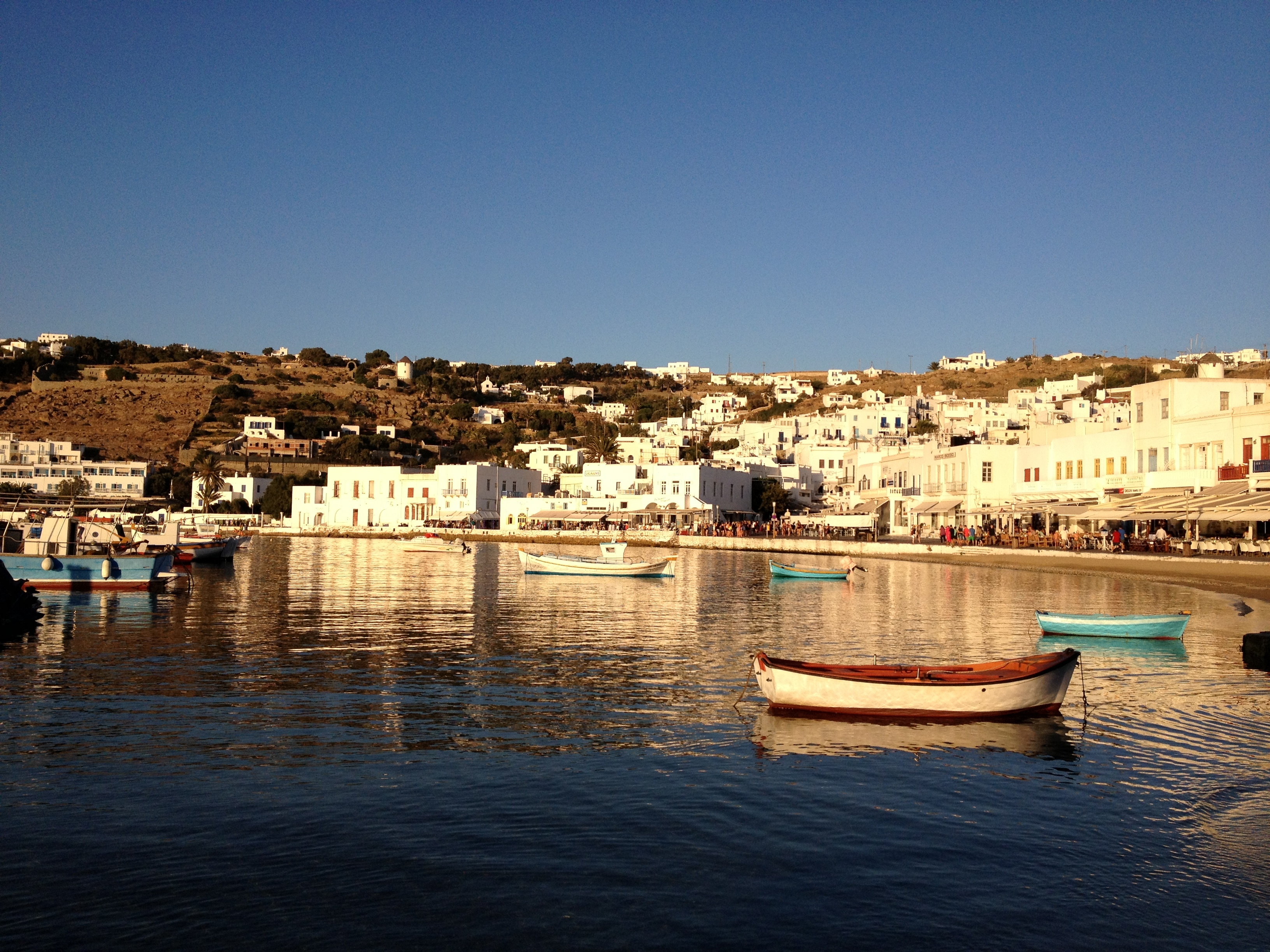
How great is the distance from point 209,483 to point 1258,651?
11669cm

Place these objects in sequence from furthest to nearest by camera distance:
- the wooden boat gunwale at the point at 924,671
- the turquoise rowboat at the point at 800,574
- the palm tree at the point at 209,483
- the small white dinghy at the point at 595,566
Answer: the palm tree at the point at 209,483, the small white dinghy at the point at 595,566, the turquoise rowboat at the point at 800,574, the wooden boat gunwale at the point at 924,671

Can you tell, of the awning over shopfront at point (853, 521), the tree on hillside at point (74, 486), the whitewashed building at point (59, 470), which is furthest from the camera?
the whitewashed building at point (59, 470)

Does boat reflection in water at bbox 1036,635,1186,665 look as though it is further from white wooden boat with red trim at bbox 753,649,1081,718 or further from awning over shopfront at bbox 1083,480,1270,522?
awning over shopfront at bbox 1083,480,1270,522

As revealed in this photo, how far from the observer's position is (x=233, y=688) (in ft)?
67.7

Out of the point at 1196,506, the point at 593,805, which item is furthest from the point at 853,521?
the point at 593,805

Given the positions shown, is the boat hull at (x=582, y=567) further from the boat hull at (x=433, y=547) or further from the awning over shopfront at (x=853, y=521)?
the awning over shopfront at (x=853, y=521)

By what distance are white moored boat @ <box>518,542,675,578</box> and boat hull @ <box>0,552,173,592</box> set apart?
20.6 m

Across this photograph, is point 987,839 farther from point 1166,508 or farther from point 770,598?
point 1166,508

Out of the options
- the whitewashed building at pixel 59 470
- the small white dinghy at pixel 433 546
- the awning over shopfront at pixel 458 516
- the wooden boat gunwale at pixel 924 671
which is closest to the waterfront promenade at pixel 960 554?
the awning over shopfront at pixel 458 516

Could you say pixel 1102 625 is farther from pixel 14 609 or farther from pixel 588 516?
pixel 588 516

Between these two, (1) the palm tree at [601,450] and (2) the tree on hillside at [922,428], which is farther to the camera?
(2) the tree on hillside at [922,428]

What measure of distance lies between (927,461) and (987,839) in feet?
235

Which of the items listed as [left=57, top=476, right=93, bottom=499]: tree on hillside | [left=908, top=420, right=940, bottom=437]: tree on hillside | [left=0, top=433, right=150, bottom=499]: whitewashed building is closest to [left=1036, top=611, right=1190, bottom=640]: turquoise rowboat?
[left=908, top=420, right=940, bottom=437]: tree on hillside

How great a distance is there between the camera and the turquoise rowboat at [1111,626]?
96.0 ft
